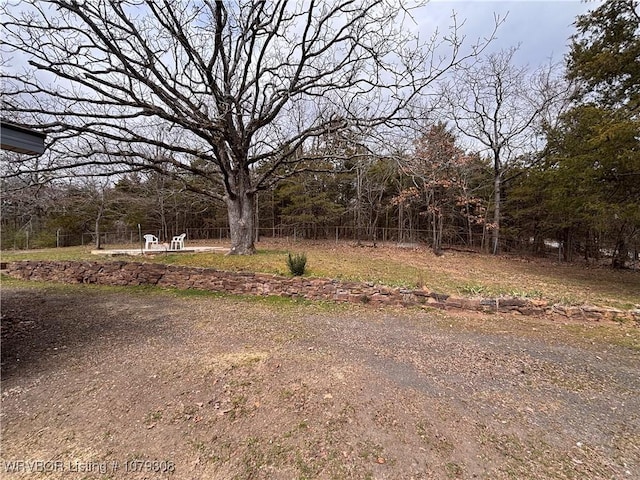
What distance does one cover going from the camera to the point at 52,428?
2105mm

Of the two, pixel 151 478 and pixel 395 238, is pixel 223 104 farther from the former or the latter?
pixel 395 238

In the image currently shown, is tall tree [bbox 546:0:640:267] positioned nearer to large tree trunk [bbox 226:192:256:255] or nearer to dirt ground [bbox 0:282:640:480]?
dirt ground [bbox 0:282:640:480]

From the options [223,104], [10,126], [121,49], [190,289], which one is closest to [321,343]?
[10,126]

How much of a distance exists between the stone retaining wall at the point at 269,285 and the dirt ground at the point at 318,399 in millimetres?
485

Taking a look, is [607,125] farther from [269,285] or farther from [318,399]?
[318,399]

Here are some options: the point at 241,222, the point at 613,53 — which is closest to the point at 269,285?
the point at 241,222

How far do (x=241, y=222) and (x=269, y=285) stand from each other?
14.1ft

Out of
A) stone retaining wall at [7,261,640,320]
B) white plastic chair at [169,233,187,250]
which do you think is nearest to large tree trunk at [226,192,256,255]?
stone retaining wall at [7,261,640,320]

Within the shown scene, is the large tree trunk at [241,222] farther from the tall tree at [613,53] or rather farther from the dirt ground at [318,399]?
the tall tree at [613,53]

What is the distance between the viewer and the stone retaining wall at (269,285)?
493 centimetres

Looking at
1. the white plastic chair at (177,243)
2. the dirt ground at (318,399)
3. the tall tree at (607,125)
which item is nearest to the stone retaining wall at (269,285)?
the dirt ground at (318,399)

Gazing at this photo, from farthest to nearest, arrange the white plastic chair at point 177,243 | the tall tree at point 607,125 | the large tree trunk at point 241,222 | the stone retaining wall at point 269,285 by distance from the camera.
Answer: the white plastic chair at point 177,243 < the large tree trunk at point 241,222 < the tall tree at point 607,125 < the stone retaining wall at point 269,285

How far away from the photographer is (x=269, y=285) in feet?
20.2

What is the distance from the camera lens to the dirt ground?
182 cm
